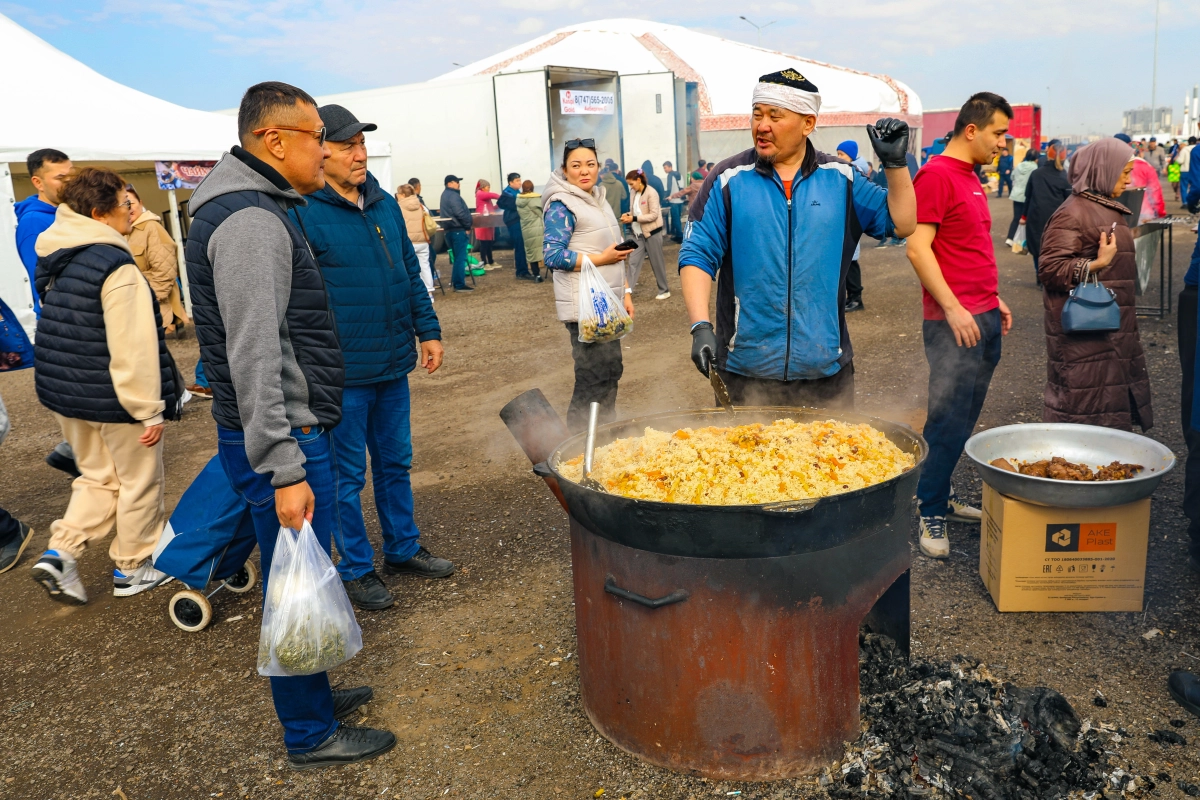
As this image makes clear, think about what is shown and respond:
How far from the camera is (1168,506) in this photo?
4.72 m

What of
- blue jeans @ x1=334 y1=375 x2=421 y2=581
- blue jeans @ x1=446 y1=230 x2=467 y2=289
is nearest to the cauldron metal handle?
blue jeans @ x1=334 y1=375 x2=421 y2=581

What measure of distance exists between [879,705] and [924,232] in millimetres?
2346

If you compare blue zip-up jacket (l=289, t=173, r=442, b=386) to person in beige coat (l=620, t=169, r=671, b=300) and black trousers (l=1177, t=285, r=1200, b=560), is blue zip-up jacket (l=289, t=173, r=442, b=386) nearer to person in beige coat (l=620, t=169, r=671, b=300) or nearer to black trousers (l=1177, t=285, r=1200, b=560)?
black trousers (l=1177, t=285, r=1200, b=560)

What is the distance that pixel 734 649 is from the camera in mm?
2623

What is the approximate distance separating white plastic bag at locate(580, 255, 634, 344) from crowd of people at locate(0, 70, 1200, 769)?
0.35 feet

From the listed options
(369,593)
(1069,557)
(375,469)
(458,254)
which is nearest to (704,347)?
(1069,557)

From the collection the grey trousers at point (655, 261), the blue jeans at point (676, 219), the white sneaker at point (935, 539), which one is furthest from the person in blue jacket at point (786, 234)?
the blue jeans at point (676, 219)

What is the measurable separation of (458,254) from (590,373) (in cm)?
1095

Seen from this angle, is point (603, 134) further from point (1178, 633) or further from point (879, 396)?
point (1178, 633)

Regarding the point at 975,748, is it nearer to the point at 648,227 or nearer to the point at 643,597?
the point at 643,597

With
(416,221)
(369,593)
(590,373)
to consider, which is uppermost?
(416,221)

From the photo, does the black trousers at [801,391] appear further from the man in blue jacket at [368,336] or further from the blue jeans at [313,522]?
the blue jeans at [313,522]

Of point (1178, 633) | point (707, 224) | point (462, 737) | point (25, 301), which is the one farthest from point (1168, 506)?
point (25, 301)

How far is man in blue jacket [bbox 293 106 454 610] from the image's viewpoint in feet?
12.8
